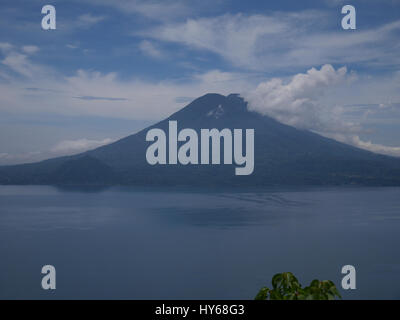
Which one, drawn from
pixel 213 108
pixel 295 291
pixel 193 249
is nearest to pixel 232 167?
pixel 213 108

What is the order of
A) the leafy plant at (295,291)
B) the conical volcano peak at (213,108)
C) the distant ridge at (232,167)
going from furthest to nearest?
the conical volcano peak at (213,108) → the distant ridge at (232,167) → the leafy plant at (295,291)

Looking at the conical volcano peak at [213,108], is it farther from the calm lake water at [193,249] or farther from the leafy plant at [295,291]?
the leafy plant at [295,291]

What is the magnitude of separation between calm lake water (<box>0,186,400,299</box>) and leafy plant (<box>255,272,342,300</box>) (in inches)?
418

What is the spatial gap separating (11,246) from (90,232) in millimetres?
4502

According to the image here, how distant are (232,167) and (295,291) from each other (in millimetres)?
69680

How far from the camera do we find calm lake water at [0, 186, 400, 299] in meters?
13.4

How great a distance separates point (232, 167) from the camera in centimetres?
7156

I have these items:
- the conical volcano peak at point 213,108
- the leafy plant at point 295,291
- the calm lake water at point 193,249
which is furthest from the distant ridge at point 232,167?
the leafy plant at point 295,291

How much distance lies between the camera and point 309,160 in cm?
6325

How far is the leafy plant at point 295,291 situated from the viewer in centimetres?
204

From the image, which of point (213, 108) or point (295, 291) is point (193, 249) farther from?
point (213, 108)

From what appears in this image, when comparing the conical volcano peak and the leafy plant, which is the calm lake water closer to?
the leafy plant

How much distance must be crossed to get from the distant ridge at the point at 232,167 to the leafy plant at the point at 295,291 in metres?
56.6
